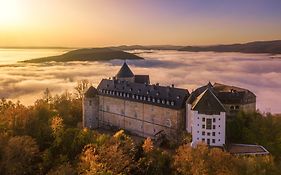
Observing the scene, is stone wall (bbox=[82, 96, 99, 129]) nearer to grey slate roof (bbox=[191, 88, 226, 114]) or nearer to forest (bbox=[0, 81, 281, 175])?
forest (bbox=[0, 81, 281, 175])

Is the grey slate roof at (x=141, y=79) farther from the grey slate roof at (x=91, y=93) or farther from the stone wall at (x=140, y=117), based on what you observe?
the grey slate roof at (x=91, y=93)

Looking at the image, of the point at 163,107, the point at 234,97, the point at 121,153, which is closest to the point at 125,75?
the point at 163,107

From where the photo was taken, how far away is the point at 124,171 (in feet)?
159

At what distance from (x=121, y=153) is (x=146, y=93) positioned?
16519 mm

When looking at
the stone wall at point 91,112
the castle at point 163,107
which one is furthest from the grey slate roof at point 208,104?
the stone wall at point 91,112

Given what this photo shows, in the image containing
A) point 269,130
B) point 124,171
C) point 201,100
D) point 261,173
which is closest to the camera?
point 261,173

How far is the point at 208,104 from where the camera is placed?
52250 millimetres

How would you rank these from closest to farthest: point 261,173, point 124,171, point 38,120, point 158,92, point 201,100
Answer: point 261,173, point 124,171, point 201,100, point 158,92, point 38,120

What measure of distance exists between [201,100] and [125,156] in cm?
1227

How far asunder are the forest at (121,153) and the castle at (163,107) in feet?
8.17

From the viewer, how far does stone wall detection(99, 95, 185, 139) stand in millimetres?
59594

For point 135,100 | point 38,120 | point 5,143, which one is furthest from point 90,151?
point 38,120

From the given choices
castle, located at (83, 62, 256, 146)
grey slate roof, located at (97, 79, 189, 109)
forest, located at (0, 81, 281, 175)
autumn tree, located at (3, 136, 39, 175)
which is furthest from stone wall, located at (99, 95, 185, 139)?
A: autumn tree, located at (3, 136, 39, 175)

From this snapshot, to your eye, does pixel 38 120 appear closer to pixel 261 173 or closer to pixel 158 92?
pixel 158 92
